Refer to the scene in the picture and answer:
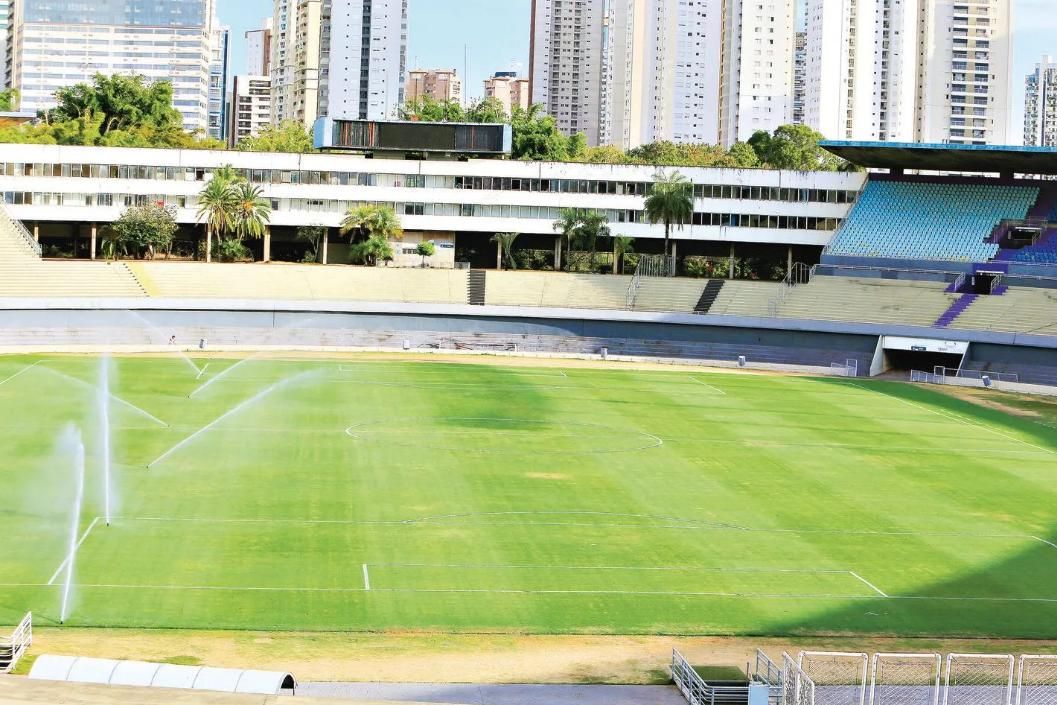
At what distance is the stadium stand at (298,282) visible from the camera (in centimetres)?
9450

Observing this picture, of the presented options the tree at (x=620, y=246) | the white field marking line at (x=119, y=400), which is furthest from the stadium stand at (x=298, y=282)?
the white field marking line at (x=119, y=400)

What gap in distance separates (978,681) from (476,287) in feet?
252

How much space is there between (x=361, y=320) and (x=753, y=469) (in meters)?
46.8

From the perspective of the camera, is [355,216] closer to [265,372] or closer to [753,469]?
[265,372]

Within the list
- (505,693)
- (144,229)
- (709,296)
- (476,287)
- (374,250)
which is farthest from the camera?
(374,250)

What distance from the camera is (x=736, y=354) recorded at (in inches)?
3595

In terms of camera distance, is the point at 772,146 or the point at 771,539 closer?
the point at 771,539

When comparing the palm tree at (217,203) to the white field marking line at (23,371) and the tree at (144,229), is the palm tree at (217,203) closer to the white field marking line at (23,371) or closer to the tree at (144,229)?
the tree at (144,229)

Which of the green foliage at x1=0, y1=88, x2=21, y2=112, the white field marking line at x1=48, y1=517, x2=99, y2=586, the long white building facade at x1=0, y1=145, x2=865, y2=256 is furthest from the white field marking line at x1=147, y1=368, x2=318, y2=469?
the green foliage at x1=0, y1=88, x2=21, y2=112

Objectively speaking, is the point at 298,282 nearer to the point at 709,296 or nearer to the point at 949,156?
the point at 709,296

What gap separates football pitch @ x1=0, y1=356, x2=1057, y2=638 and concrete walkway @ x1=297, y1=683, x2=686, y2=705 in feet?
12.3

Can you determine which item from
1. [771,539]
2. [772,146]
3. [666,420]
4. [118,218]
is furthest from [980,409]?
[772,146]

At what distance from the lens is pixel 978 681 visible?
26.5 meters

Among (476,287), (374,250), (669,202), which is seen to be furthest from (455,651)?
(374,250)
